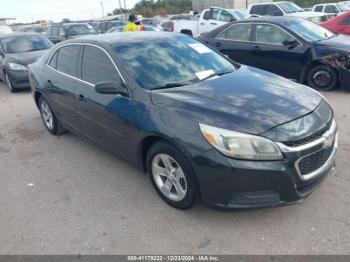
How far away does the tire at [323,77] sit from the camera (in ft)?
23.2

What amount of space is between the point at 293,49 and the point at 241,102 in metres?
4.75

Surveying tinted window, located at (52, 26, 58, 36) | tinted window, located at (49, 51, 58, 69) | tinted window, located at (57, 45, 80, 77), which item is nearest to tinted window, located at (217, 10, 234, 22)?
tinted window, located at (52, 26, 58, 36)

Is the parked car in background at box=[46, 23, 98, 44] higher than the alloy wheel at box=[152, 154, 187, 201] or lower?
higher

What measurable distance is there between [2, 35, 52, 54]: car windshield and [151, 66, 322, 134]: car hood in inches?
317

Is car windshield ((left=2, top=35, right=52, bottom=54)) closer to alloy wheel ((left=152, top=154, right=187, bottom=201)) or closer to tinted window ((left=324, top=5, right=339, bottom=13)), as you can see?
alloy wheel ((left=152, top=154, right=187, bottom=201))

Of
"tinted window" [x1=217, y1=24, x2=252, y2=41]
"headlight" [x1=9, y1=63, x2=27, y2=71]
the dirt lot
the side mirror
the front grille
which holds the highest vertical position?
"tinted window" [x1=217, y1=24, x2=252, y2=41]

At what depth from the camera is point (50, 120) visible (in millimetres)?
5734

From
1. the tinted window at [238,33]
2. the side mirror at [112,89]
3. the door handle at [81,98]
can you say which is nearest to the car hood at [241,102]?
the side mirror at [112,89]

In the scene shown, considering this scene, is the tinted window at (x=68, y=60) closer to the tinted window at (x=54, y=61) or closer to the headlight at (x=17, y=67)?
the tinted window at (x=54, y=61)

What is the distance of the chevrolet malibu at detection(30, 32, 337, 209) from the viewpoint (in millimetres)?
2811

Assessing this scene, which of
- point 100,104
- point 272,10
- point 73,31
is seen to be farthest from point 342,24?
point 73,31

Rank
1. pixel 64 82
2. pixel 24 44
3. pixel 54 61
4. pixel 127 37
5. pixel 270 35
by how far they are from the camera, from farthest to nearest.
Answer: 1. pixel 24 44
2. pixel 270 35
3. pixel 54 61
4. pixel 64 82
5. pixel 127 37

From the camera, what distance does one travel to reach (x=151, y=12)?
6694cm

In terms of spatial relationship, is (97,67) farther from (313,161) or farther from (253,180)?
(313,161)
